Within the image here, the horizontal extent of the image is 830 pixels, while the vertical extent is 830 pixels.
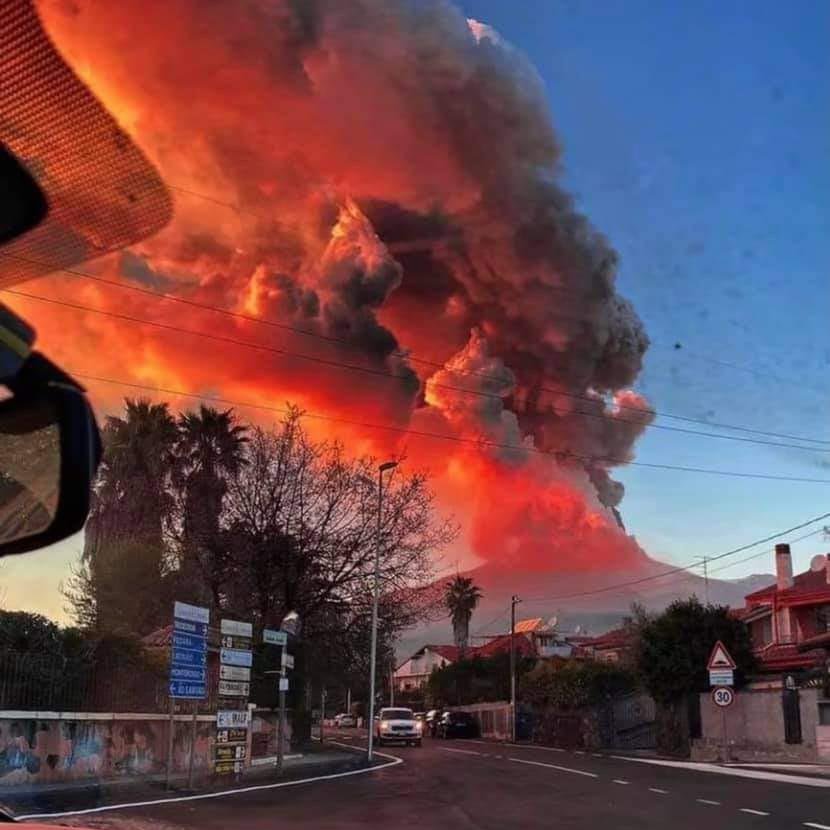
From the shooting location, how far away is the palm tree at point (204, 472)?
102ft

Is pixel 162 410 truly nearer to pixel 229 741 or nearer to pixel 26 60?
pixel 229 741

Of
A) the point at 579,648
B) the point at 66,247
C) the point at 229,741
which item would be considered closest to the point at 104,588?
the point at 229,741

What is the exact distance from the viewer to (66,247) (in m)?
6.07

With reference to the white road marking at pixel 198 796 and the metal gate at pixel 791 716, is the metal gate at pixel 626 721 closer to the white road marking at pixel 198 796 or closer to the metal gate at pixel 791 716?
the metal gate at pixel 791 716

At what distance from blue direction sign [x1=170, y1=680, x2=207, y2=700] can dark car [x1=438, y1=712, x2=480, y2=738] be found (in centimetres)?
3548

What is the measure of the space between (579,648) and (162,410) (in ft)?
147

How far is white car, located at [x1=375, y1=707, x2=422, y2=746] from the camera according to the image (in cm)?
4081

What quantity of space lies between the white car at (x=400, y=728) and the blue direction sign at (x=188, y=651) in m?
24.5

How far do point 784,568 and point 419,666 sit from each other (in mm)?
66356

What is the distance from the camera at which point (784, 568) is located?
1821 inches

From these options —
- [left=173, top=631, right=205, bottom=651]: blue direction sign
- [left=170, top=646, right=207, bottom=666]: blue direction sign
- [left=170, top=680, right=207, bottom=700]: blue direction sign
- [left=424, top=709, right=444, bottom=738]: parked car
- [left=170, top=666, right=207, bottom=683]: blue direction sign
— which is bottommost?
[left=424, top=709, right=444, bottom=738]: parked car

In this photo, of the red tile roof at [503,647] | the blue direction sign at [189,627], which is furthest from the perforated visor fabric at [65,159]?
the red tile roof at [503,647]

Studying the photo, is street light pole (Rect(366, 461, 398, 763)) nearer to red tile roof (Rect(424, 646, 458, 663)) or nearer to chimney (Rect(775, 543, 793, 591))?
chimney (Rect(775, 543, 793, 591))

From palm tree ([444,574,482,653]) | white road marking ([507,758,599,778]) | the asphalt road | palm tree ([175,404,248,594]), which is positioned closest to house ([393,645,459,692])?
palm tree ([444,574,482,653])
